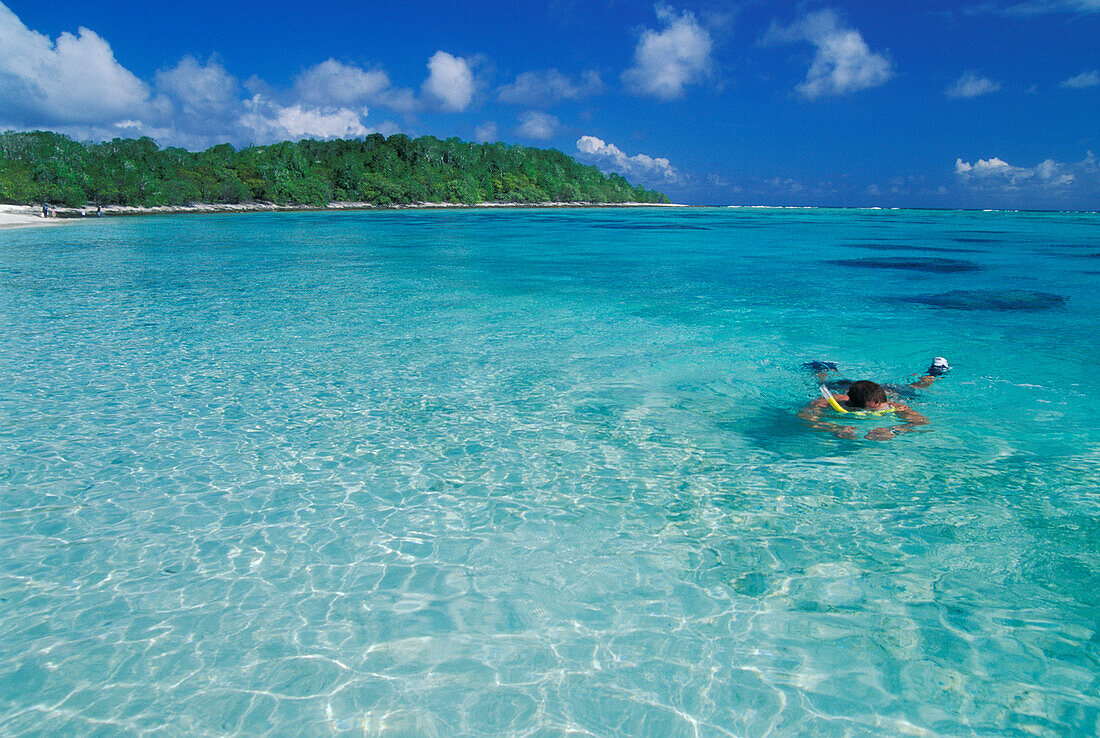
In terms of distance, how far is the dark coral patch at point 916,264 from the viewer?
97.1ft

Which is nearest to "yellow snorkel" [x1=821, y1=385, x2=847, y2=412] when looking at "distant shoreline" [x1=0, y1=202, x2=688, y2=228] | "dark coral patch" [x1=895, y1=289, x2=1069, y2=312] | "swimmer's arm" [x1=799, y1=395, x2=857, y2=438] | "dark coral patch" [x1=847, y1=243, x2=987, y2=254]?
"swimmer's arm" [x1=799, y1=395, x2=857, y2=438]

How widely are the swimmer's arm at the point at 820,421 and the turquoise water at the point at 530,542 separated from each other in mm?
230

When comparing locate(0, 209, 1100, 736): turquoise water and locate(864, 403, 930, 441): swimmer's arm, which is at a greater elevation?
locate(864, 403, 930, 441): swimmer's arm

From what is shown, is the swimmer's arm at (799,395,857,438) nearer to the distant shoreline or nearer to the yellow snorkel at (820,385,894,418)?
the yellow snorkel at (820,385,894,418)

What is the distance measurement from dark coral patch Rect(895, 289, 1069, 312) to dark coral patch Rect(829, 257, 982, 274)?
6.80 meters

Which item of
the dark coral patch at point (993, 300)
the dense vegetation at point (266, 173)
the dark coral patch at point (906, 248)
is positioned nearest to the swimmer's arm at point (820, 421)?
the dark coral patch at point (993, 300)

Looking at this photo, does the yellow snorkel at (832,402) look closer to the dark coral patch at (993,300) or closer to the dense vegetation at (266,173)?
the dark coral patch at (993,300)

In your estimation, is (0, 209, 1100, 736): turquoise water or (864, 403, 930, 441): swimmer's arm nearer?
(0, 209, 1100, 736): turquoise water

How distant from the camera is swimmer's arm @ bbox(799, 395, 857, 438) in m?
8.19

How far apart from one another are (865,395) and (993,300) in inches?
621

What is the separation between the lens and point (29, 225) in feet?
181

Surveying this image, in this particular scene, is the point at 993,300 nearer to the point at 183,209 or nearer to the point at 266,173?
the point at 183,209

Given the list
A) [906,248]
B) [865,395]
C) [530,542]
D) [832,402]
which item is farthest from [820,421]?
[906,248]

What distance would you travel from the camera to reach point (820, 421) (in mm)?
8609
